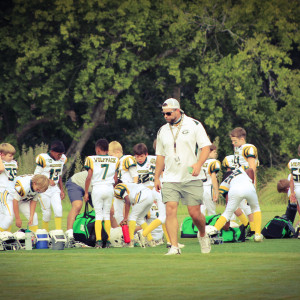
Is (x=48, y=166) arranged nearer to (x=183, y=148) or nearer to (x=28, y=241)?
(x=28, y=241)

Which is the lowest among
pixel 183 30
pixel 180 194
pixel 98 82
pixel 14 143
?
pixel 180 194

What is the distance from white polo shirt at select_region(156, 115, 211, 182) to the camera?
33.7ft

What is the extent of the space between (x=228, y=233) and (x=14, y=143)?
1834 centimetres

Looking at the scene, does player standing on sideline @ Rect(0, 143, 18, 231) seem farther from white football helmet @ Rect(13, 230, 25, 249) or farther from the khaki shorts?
the khaki shorts

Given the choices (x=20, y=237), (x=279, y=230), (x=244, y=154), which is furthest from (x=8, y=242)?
(x=279, y=230)

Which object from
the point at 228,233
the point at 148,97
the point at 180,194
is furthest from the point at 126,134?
the point at 180,194

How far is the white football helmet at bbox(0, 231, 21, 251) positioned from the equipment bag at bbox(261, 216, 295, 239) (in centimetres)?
459

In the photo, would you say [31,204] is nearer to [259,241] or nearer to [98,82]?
[259,241]

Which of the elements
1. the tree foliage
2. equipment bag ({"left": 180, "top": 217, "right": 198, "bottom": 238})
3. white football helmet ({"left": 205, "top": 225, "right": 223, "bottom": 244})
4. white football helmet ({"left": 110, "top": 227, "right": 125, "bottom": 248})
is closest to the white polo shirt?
white football helmet ({"left": 205, "top": 225, "right": 223, "bottom": 244})

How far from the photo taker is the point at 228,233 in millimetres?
13547

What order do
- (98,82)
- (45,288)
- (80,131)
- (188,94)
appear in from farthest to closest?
(188,94), (80,131), (98,82), (45,288)

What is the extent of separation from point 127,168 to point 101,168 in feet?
2.34

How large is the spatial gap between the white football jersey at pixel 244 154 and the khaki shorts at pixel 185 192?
355 centimetres

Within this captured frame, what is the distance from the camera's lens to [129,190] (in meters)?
13.2
